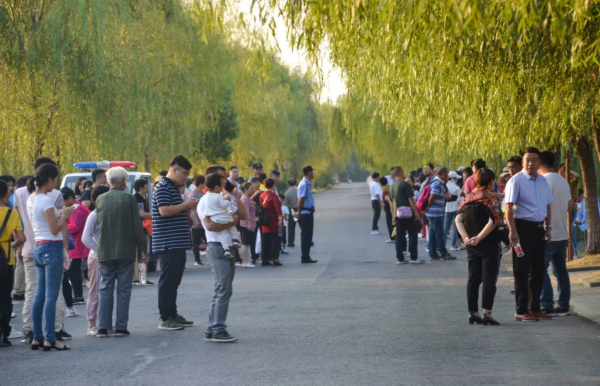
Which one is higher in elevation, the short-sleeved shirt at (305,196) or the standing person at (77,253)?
the short-sleeved shirt at (305,196)

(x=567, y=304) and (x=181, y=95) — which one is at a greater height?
(x=181, y=95)

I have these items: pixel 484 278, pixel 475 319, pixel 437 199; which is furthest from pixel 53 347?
pixel 437 199

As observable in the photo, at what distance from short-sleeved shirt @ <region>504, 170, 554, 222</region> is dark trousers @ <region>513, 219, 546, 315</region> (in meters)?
0.09

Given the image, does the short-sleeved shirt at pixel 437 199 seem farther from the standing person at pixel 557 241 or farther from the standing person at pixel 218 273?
the standing person at pixel 218 273

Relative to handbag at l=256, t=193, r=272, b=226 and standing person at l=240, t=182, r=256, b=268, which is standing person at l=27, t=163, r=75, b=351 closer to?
standing person at l=240, t=182, r=256, b=268

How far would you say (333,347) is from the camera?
30.2 feet

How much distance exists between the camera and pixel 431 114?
14.4 m

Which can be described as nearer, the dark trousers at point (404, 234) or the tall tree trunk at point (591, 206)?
the tall tree trunk at point (591, 206)

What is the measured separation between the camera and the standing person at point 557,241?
1118cm

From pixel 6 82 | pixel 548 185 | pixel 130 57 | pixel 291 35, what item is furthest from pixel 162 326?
pixel 130 57

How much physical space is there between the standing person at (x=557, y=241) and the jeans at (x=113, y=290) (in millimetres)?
4644

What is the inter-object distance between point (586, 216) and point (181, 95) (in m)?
15.5

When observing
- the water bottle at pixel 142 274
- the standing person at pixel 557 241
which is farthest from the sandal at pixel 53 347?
the water bottle at pixel 142 274

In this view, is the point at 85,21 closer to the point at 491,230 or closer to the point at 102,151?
the point at 102,151
